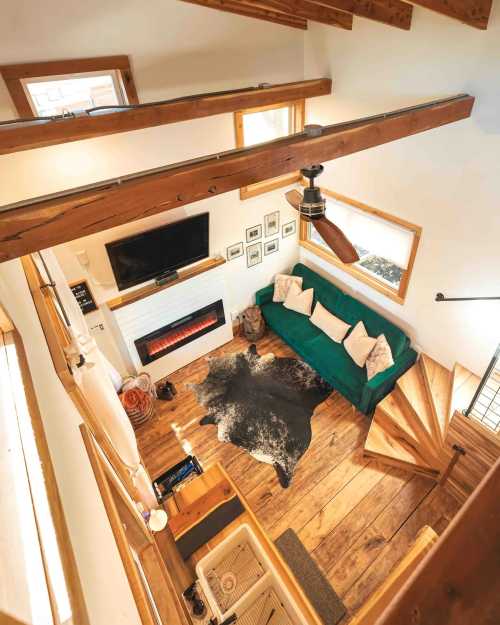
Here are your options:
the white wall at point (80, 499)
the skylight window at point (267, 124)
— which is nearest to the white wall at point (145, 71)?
the skylight window at point (267, 124)

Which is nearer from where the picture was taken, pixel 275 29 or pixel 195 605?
pixel 195 605

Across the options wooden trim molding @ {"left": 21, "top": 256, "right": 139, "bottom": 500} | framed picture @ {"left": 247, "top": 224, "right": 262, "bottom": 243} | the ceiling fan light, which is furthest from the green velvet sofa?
wooden trim molding @ {"left": 21, "top": 256, "right": 139, "bottom": 500}

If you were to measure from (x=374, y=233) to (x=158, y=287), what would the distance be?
9.06 feet

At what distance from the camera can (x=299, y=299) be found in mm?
5176

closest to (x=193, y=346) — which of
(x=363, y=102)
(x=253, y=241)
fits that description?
(x=253, y=241)

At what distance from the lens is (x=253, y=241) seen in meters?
4.90

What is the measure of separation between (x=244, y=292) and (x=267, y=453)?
235 cm

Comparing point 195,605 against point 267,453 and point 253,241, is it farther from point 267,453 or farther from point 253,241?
point 253,241

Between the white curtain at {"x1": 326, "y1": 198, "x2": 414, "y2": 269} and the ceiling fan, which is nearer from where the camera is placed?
the ceiling fan

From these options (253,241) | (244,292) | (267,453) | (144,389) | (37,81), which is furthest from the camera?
(244,292)

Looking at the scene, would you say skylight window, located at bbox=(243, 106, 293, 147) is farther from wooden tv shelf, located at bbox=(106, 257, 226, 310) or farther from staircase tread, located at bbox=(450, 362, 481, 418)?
staircase tread, located at bbox=(450, 362, 481, 418)

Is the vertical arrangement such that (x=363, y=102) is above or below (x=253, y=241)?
above

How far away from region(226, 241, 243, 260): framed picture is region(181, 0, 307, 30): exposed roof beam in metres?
2.41

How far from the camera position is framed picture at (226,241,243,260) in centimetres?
473
